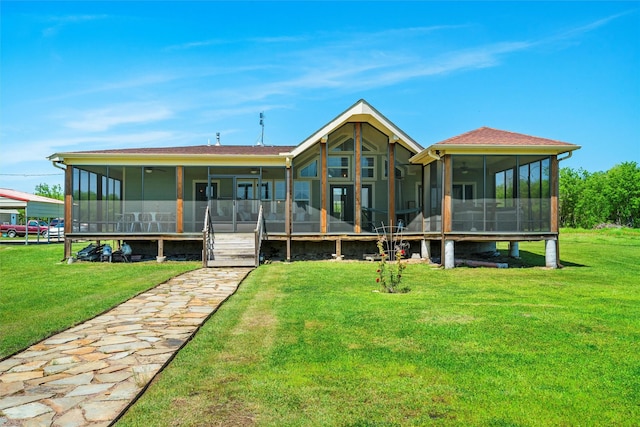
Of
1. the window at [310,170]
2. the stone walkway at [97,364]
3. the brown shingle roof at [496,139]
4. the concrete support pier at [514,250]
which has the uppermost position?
the brown shingle roof at [496,139]

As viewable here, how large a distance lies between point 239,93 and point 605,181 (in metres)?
54.0

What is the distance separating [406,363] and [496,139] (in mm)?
11815

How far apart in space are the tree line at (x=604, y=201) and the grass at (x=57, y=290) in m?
56.7

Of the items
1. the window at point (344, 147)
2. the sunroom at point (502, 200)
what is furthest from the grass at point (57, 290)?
→ the sunroom at point (502, 200)

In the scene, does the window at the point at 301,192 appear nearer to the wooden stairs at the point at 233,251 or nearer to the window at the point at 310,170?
the window at the point at 310,170

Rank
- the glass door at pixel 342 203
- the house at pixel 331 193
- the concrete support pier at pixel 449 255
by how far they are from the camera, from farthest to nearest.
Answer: the glass door at pixel 342 203
the house at pixel 331 193
the concrete support pier at pixel 449 255

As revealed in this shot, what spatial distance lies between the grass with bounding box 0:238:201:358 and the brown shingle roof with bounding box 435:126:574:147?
350 inches

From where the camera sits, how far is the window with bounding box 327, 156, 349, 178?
18859mm

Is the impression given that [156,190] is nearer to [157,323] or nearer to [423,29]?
[423,29]

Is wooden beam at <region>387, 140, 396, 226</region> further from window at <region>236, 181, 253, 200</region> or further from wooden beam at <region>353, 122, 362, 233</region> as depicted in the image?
window at <region>236, 181, 253, 200</region>

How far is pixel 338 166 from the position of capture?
744 inches

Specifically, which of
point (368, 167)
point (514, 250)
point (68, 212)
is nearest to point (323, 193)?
point (368, 167)

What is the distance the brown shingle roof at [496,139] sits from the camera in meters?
14.4

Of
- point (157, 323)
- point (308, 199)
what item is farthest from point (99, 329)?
point (308, 199)
